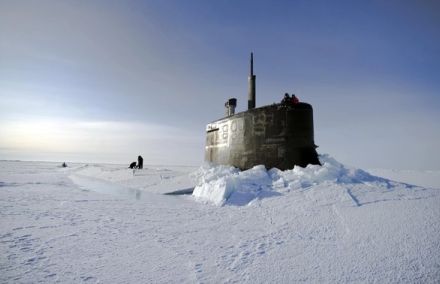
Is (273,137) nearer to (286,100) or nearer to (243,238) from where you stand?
(286,100)

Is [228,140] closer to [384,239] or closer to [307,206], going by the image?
[307,206]

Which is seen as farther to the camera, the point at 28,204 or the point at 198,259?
the point at 28,204

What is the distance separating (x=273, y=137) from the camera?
808 cm

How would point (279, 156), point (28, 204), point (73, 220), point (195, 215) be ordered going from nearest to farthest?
point (73, 220)
point (195, 215)
point (28, 204)
point (279, 156)

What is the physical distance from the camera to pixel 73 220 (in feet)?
16.2

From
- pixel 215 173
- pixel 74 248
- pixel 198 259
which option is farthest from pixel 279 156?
pixel 74 248

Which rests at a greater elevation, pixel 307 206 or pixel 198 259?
pixel 307 206

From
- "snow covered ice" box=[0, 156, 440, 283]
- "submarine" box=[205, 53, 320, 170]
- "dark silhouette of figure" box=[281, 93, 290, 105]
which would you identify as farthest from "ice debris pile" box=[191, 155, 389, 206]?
"dark silhouette of figure" box=[281, 93, 290, 105]

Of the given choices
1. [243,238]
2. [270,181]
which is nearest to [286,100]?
[270,181]

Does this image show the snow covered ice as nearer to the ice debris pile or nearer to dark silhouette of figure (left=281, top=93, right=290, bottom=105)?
the ice debris pile

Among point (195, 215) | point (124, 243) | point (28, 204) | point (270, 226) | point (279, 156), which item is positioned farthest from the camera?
point (279, 156)

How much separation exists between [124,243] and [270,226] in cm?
218

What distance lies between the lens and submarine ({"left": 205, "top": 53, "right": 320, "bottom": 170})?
25.8ft

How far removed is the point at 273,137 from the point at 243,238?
15.1 feet
